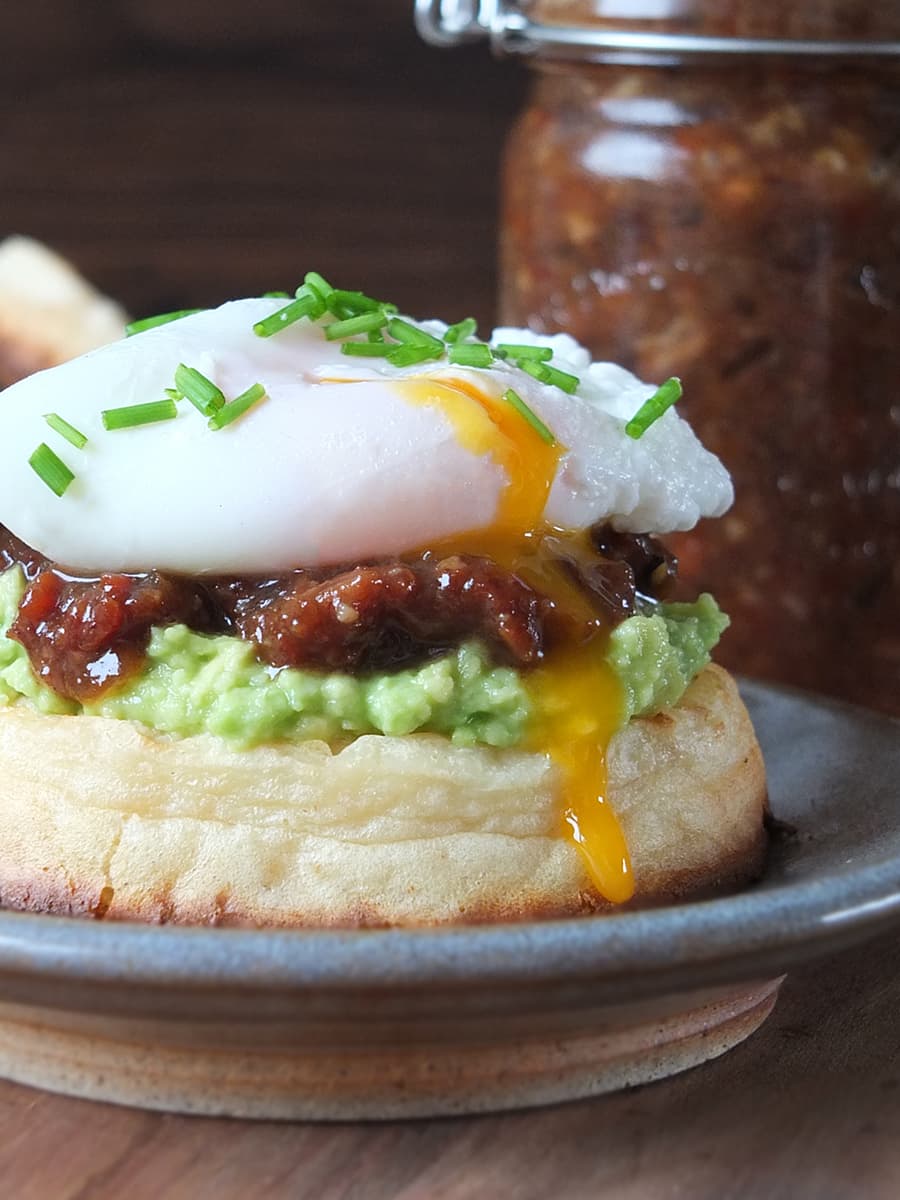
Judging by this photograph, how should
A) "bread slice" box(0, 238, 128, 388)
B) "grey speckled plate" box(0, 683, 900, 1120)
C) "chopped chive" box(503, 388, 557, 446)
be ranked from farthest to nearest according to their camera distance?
"bread slice" box(0, 238, 128, 388)
"chopped chive" box(503, 388, 557, 446)
"grey speckled plate" box(0, 683, 900, 1120)

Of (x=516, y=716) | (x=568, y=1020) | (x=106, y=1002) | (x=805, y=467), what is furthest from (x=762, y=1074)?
(x=805, y=467)

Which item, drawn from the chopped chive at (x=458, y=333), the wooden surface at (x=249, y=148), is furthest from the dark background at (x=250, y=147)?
the chopped chive at (x=458, y=333)

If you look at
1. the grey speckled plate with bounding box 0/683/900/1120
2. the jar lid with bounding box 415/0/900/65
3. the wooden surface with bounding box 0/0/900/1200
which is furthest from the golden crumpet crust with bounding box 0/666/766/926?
the wooden surface with bounding box 0/0/900/1200

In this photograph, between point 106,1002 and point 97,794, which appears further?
point 97,794

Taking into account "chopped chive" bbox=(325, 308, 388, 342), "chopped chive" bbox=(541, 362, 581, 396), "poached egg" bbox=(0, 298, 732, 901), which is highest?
"chopped chive" bbox=(325, 308, 388, 342)

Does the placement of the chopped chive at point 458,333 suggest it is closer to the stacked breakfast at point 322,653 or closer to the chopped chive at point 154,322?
the stacked breakfast at point 322,653

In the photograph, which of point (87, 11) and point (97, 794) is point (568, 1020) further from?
point (87, 11)

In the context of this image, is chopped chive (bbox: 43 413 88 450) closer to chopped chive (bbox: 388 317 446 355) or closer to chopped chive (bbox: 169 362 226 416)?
chopped chive (bbox: 169 362 226 416)
